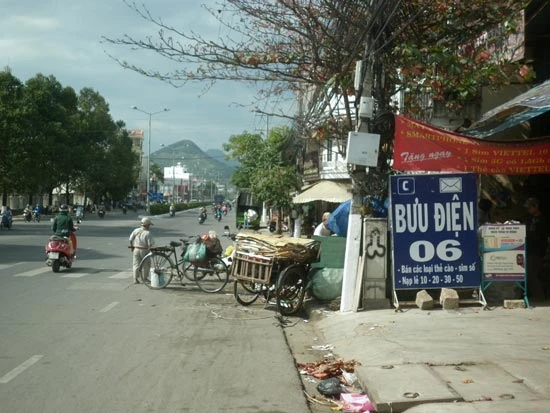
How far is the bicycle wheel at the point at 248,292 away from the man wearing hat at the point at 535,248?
4712 millimetres

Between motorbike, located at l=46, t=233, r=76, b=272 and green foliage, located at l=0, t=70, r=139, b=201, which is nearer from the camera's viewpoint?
motorbike, located at l=46, t=233, r=76, b=272

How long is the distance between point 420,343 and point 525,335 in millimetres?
1392

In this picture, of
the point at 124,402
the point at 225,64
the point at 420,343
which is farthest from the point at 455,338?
the point at 225,64

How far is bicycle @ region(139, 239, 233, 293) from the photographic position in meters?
13.8

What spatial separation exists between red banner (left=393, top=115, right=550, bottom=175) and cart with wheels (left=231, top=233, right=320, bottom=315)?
95.4 inches

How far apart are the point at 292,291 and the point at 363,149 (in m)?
2.86

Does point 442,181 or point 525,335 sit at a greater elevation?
point 442,181

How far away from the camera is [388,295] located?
412 inches

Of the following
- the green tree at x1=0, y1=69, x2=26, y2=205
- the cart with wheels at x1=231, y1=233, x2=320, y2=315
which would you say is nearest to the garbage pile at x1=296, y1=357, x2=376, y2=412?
the cart with wheels at x1=231, y1=233, x2=320, y2=315

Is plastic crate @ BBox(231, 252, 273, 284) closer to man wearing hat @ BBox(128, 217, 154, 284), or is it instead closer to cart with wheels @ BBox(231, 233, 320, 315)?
cart with wheels @ BBox(231, 233, 320, 315)

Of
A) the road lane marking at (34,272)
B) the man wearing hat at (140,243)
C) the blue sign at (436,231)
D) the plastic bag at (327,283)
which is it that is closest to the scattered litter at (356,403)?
the blue sign at (436,231)

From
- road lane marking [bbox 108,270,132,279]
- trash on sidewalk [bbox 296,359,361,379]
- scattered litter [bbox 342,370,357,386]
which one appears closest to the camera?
scattered litter [bbox 342,370,357,386]

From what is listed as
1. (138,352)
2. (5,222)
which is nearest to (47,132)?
(5,222)

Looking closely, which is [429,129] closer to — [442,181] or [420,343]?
[442,181]
